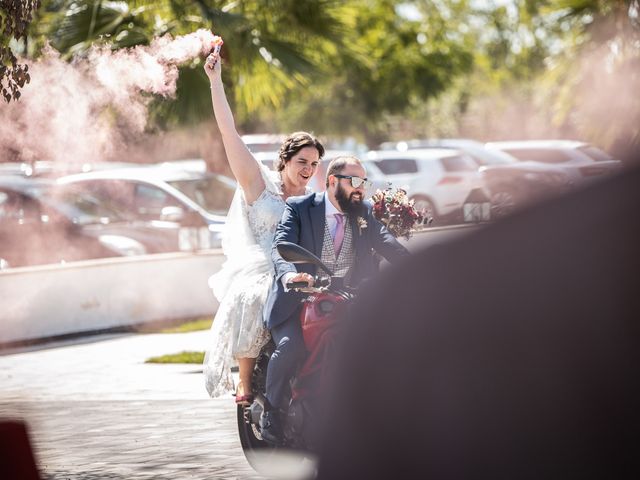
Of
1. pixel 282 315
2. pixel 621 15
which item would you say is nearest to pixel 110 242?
pixel 621 15

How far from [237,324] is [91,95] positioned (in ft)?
21.5

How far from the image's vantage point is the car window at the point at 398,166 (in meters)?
28.7

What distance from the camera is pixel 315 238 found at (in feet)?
21.4

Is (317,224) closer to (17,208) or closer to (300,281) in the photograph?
(300,281)

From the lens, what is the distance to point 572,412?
2.81 metres

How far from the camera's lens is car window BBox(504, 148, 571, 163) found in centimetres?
2573

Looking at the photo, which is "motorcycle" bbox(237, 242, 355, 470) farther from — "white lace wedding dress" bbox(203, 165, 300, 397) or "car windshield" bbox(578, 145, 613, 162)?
"car windshield" bbox(578, 145, 613, 162)

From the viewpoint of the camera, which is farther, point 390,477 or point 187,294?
point 187,294

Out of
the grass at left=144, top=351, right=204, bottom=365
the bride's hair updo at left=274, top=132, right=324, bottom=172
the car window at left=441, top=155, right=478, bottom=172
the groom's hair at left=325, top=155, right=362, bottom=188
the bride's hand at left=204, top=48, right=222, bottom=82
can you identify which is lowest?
the grass at left=144, top=351, right=204, bottom=365

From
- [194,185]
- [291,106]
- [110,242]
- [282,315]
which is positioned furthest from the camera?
[291,106]

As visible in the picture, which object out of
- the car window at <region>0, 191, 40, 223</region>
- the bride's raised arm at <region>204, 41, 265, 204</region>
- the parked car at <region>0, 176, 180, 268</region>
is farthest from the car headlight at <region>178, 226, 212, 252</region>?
the bride's raised arm at <region>204, 41, 265, 204</region>

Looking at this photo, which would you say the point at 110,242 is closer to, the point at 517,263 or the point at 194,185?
the point at 194,185

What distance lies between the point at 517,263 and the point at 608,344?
0.26m

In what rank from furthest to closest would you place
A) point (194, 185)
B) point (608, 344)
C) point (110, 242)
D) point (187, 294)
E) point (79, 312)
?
point (194, 185), point (110, 242), point (187, 294), point (79, 312), point (608, 344)
